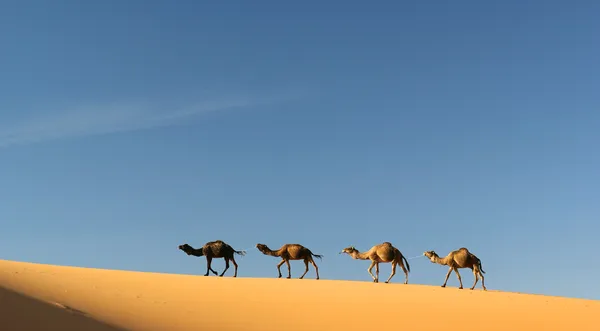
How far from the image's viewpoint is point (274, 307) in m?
16.8

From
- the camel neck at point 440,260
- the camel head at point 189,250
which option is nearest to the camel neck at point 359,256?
the camel neck at point 440,260

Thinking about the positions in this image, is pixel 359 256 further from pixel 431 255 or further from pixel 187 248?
pixel 187 248

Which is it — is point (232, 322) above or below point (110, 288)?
below

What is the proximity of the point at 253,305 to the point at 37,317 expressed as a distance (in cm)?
637

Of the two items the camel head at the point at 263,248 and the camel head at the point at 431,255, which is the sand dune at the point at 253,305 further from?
the camel head at the point at 263,248

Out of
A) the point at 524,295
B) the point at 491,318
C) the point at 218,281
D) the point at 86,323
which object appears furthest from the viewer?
the point at 524,295

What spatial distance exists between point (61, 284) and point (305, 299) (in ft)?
20.2

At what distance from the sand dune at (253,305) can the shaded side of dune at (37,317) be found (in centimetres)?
2

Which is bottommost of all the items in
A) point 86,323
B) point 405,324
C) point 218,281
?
point 86,323

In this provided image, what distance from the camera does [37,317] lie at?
37.1 ft

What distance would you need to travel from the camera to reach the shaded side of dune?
10.9 m

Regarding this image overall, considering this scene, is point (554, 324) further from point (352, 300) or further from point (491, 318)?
point (352, 300)

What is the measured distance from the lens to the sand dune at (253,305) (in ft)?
41.6

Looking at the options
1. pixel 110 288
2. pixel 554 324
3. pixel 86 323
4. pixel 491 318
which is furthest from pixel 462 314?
pixel 86 323
